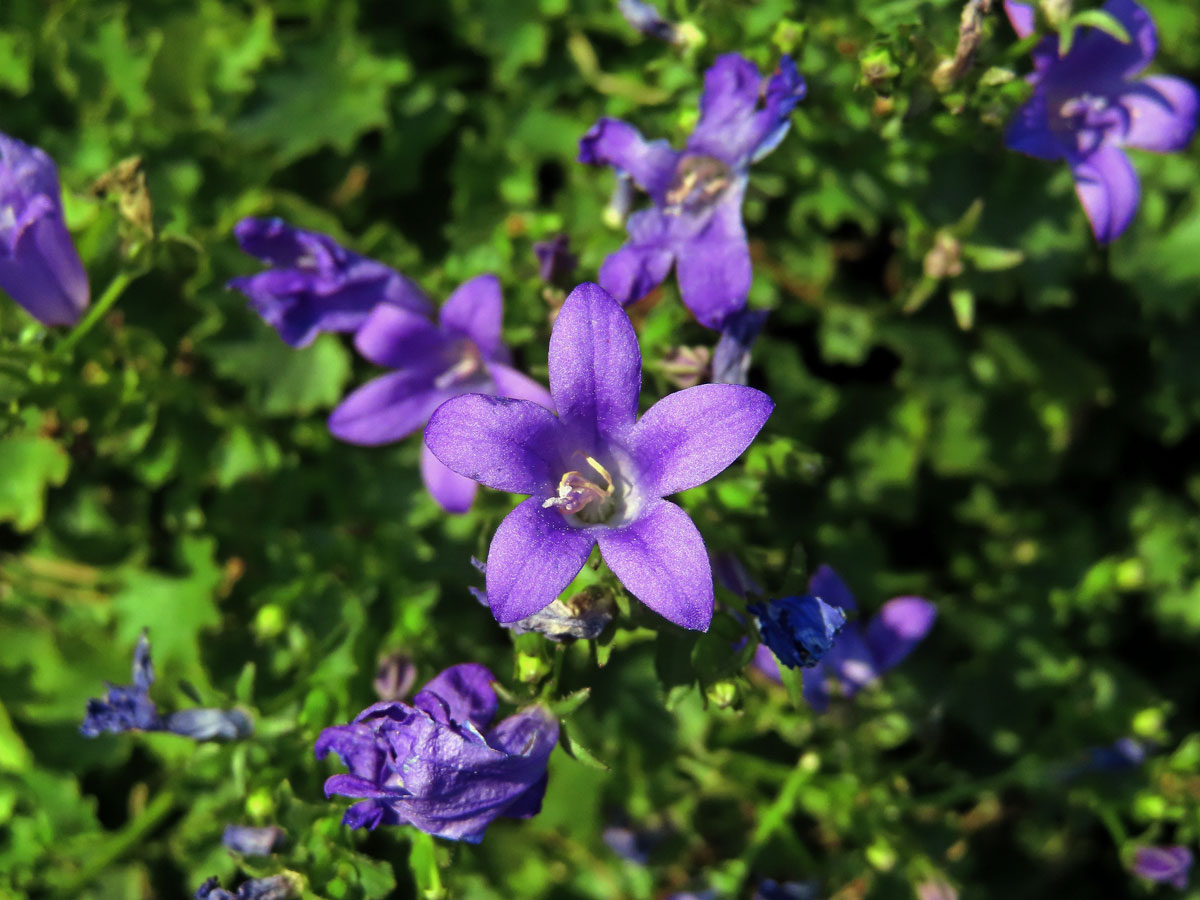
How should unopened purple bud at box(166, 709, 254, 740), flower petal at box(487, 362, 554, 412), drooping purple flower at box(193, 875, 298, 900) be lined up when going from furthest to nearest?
flower petal at box(487, 362, 554, 412) < unopened purple bud at box(166, 709, 254, 740) < drooping purple flower at box(193, 875, 298, 900)

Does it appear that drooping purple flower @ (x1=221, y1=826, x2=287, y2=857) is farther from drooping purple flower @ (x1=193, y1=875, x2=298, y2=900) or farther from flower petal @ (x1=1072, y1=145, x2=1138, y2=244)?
flower petal @ (x1=1072, y1=145, x2=1138, y2=244)

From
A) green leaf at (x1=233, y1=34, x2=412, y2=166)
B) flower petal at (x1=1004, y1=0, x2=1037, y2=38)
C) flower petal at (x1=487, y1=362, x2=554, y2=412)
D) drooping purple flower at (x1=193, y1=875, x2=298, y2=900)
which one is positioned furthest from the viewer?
green leaf at (x1=233, y1=34, x2=412, y2=166)

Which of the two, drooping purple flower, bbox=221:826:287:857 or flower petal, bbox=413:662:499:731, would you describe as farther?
drooping purple flower, bbox=221:826:287:857

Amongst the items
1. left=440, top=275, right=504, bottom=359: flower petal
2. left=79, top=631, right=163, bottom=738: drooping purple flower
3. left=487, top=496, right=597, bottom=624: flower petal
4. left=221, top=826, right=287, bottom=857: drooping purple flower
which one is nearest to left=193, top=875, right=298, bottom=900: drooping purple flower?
left=221, top=826, right=287, bottom=857: drooping purple flower

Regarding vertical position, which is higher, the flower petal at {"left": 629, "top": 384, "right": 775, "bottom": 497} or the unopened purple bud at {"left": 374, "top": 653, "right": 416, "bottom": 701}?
the flower petal at {"left": 629, "top": 384, "right": 775, "bottom": 497}

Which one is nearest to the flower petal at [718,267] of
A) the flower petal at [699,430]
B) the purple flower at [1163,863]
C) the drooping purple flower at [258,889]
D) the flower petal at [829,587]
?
the flower petal at [699,430]

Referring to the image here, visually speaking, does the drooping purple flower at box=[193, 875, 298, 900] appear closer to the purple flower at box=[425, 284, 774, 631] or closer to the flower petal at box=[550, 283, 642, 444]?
the purple flower at box=[425, 284, 774, 631]

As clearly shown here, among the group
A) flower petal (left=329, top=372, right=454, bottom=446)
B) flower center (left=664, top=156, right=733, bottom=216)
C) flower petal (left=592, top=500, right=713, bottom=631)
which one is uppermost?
flower center (left=664, top=156, right=733, bottom=216)
